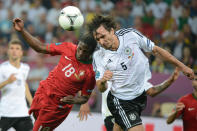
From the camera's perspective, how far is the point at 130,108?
230 inches

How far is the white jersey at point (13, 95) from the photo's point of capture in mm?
7859

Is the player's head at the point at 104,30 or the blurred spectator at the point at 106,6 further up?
the player's head at the point at 104,30

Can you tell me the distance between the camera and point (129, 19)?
12.3m

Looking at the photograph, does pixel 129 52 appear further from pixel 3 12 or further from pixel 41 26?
pixel 3 12

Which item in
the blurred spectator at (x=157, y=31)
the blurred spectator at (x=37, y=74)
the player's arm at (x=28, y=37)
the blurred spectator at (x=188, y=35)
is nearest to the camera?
the player's arm at (x=28, y=37)

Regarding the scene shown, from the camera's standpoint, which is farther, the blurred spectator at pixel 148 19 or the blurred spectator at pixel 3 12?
the blurred spectator at pixel 3 12

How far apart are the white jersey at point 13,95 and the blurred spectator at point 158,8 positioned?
550 centimetres

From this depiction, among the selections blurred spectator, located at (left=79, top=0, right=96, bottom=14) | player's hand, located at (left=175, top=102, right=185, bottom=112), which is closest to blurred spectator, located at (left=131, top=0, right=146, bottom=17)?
blurred spectator, located at (left=79, top=0, right=96, bottom=14)

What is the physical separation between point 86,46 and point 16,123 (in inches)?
105

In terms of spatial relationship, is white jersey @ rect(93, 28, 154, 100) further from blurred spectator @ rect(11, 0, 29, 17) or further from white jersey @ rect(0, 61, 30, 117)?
blurred spectator @ rect(11, 0, 29, 17)

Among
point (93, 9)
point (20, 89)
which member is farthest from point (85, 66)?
point (93, 9)

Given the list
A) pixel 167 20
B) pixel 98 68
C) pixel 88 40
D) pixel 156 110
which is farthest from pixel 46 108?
pixel 167 20

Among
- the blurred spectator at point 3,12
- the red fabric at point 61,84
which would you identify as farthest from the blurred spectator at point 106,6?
the red fabric at point 61,84

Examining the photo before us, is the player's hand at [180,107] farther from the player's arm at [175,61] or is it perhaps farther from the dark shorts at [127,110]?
the player's arm at [175,61]
